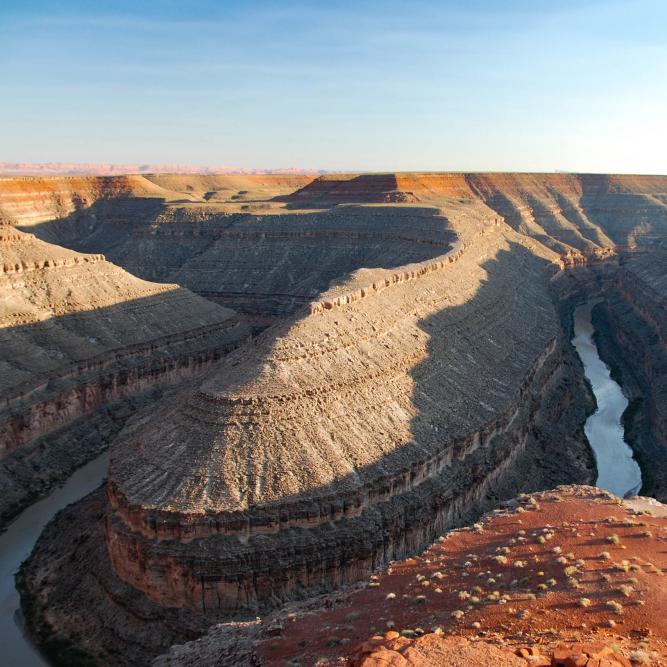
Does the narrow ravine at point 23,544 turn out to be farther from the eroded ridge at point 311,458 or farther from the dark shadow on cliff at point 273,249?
the dark shadow on cliff at point 273,249

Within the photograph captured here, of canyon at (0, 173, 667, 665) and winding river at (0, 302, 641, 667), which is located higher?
canyon at (0, 173, 667, 665)

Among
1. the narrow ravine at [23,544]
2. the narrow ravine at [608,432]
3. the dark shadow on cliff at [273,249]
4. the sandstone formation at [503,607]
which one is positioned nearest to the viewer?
the sandstone formation at [503,607]

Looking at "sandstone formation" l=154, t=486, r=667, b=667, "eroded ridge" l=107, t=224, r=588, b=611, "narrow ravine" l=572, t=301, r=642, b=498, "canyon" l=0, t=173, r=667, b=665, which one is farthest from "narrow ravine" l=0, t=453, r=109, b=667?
"narrow ravine" l=572, t=301, r=642, b=498

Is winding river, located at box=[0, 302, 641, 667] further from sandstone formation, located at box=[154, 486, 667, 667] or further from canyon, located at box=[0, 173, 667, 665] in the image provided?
sandstone formation, located at box=[154, 486, 667, 667]

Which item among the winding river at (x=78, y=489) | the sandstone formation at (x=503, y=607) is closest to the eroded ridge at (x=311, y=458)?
the winding river at (x=78, y=489)

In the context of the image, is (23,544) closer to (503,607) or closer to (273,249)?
(503,607)

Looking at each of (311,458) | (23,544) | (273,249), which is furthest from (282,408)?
(273,249)

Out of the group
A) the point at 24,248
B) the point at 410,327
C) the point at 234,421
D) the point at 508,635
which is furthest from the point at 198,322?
the point at 508,635
